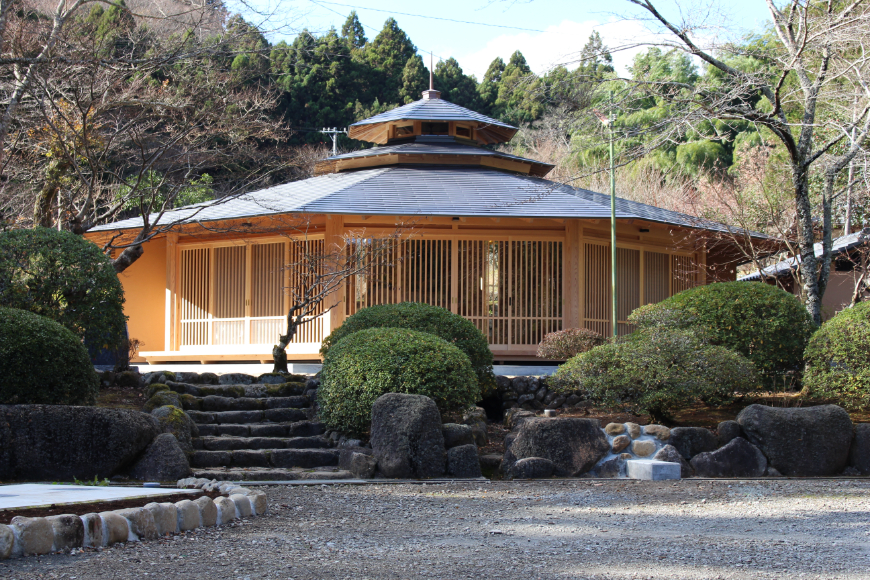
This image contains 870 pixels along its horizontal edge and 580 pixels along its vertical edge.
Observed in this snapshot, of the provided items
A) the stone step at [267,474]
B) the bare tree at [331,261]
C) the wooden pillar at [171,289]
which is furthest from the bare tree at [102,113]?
the stone step at [267,474]

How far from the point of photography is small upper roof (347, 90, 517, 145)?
57.3ft

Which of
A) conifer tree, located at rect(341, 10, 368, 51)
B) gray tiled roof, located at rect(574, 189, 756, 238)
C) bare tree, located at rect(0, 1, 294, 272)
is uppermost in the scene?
conifer tree, located at rect(341, 10, 368, 51)

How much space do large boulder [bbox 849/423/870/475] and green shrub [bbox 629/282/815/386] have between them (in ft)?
5.52

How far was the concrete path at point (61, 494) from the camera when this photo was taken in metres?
5.16

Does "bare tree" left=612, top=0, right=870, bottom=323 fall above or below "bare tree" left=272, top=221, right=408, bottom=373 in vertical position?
above

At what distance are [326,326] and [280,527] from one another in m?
8.45

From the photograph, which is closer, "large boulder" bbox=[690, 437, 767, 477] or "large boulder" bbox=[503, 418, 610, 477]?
"large boulder" bbox=[503, 418, 610, 477]

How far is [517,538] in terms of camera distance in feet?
17.1

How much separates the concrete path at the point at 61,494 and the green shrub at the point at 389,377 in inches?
115

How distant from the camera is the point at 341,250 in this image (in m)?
13.5

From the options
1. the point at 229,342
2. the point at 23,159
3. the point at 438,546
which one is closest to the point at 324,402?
the point at 438,546

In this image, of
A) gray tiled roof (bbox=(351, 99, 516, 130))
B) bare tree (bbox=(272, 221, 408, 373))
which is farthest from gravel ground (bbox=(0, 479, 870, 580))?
gray tiled roof (bbox=(351, 99, 516, 130))

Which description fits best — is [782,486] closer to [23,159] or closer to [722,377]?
[722,377]

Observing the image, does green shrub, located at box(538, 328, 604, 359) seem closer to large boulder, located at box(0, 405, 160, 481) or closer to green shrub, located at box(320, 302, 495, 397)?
green shrub, located at box(320, 302, 495, 397)
